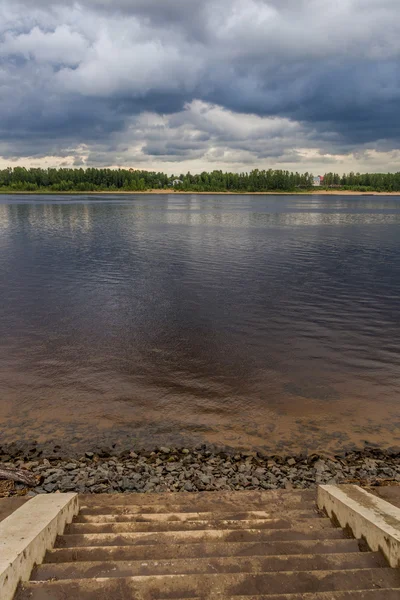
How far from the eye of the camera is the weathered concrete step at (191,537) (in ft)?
22.1

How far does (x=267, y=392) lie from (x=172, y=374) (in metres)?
4.48

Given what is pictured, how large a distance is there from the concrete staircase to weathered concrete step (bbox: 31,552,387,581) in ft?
0.05

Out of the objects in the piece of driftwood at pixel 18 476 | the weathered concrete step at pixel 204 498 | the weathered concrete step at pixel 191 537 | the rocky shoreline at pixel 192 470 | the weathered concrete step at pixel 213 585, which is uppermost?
the weathered concrete step at pixel 213 585

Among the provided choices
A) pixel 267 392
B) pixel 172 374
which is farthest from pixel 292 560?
pixel 172 374

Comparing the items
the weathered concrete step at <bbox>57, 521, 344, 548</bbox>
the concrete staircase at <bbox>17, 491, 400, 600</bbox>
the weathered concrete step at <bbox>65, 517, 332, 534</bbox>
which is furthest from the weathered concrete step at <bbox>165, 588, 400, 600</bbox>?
the weathered concrete step at <bbox>65, 517, 332, 534</bbox>

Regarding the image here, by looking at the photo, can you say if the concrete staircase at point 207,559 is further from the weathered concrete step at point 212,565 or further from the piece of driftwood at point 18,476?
the piece of driftwood at point 18,476

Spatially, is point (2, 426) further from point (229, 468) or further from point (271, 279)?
point (271, 279)

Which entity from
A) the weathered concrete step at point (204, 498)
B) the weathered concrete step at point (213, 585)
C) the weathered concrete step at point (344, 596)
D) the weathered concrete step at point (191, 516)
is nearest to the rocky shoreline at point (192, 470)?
the weathered concrete step at point (204, 498)

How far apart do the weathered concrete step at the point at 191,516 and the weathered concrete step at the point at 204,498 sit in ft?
2.68

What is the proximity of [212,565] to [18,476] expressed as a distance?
7.33 m

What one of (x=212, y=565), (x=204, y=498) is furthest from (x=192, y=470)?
(x=212, y=565)

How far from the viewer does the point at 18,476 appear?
11.0 metres

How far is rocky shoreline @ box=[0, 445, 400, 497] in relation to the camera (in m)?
10.9

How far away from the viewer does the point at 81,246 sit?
6134 cm
